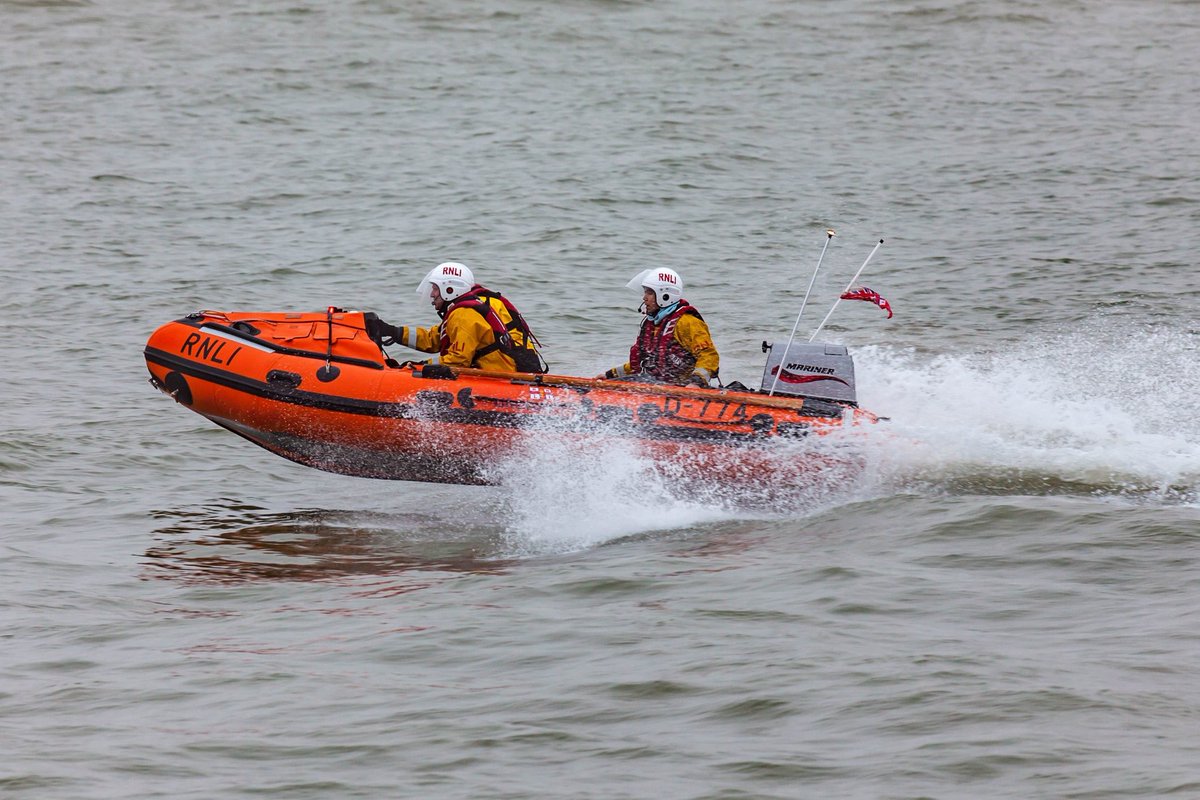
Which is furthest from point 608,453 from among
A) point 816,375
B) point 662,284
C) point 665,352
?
point 816,375

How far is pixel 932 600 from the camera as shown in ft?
20.0

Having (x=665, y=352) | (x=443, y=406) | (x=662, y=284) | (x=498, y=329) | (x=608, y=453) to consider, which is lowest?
(x=608, y=453)

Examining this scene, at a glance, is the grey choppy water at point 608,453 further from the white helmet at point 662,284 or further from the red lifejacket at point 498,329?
the white helmet at point 662,284

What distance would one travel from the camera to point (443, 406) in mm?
8172

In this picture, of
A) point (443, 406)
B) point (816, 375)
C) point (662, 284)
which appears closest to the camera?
point (443, 406)

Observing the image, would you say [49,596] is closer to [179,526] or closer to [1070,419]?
[179,526]

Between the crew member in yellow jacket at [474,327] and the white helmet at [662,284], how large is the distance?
0.74 m

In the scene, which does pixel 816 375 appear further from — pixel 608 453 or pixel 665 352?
pixel 608 453

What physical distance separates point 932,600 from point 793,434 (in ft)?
6.62

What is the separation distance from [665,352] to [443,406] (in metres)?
1.41

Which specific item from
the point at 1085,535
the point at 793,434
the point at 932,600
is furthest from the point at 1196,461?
the point at 932,600

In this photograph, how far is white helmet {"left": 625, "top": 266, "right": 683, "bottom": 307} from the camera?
8.69m

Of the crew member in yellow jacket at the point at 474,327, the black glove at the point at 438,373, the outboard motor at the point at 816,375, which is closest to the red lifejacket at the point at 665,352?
the outboard motor at the point at 816,375

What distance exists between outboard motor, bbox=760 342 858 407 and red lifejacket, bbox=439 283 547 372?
1.38 metres
